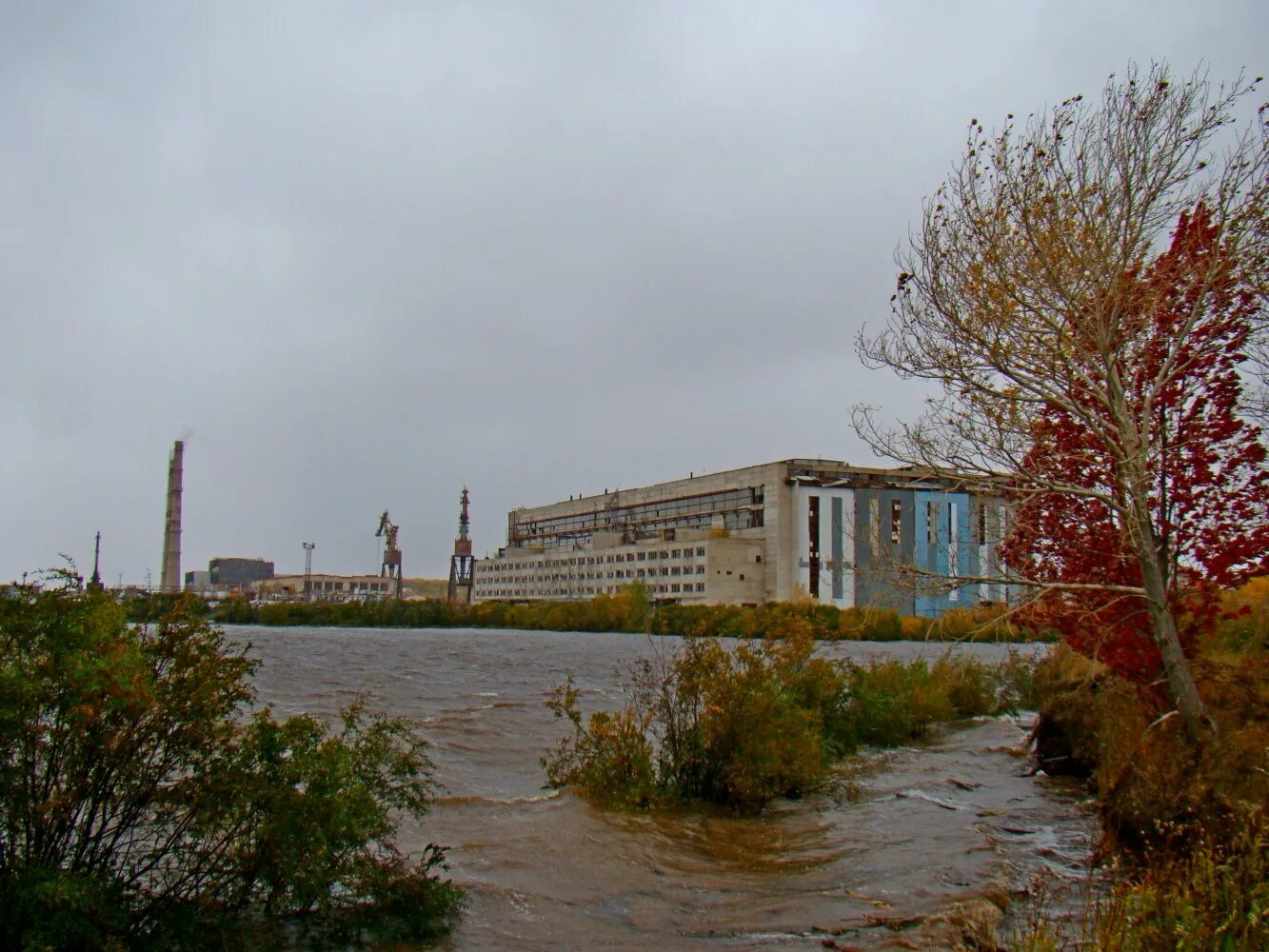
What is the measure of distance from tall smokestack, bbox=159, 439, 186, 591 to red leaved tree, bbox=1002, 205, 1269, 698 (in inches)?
6112

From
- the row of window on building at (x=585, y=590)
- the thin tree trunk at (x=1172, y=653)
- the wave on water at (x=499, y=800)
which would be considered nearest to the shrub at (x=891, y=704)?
the wave on water at (x=499, y=800)

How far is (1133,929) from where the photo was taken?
5738 millimetres

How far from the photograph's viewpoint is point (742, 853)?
41.3 feet

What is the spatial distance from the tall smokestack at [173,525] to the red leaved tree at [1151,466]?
15524 centimetres

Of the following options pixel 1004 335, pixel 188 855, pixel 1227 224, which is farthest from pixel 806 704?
pixel 188 855

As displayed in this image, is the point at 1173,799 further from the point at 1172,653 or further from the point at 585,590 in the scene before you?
the point at 585,590

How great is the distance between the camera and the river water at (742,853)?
9.55 metres

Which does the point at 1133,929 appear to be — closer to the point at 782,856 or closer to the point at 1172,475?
the point at 782,856

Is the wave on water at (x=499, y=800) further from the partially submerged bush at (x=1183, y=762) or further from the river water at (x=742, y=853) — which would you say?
the partially submerged bush at (x=1183, y=762)

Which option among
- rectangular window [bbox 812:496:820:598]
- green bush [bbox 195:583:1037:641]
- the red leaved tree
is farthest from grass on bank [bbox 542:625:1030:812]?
rectangular window [bbox 812:496:820:598]

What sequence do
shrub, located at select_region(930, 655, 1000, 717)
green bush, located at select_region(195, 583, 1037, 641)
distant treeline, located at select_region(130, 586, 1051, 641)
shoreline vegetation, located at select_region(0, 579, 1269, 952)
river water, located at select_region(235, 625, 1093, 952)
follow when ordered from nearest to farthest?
shoreline vegetation, located at select_region(0, 579, 1269, 952)
river water, located at select_region(235, 625, 1093, 952)
shrub, located at select_region(930, 655, 1000, 717)
green bush, located at select_region(195, 583, 1037, 641)
distant treeline, located at select_region(130, 586, 1051, 641)

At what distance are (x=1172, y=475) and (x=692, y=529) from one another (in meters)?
118

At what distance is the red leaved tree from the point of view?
37.1 ft

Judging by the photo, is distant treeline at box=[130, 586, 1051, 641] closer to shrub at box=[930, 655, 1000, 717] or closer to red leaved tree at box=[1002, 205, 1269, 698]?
shrub at box=[930, 655, 1000, 717]
